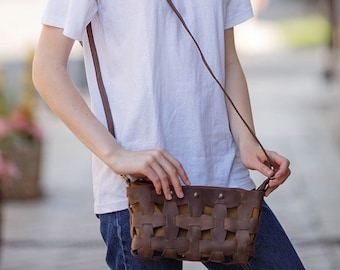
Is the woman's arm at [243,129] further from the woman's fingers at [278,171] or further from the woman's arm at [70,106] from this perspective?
the woman's arm at [70,106]

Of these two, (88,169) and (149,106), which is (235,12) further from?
(88,169)

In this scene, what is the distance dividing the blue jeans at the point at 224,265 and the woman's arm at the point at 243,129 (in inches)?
3.7

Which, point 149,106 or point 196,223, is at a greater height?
point 149,106

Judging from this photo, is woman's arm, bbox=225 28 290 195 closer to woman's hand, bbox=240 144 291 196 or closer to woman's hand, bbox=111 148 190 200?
woman's hand, bbox=240 144 291 196

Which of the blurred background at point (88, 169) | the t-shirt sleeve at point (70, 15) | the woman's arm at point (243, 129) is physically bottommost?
the blurred background at point (88, 169)

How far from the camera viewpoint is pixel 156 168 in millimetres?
2312

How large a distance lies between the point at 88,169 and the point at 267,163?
6722 millimetres

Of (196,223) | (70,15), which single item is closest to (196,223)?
(196,223)

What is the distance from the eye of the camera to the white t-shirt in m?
2.41

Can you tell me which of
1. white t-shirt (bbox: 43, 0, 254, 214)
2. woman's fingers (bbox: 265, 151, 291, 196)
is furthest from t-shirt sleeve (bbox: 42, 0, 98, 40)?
woman's fingers (bbox: 265, 151, 291, 196)

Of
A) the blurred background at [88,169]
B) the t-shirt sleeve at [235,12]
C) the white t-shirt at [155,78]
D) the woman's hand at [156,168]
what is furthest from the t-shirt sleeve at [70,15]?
the blurred background at [88,169]

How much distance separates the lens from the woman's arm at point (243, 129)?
100 inches

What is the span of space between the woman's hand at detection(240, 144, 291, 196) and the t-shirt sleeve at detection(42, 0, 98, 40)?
495 mm

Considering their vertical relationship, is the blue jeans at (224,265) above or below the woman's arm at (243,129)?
below
